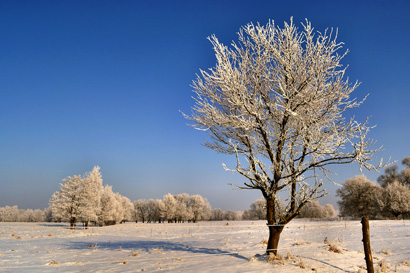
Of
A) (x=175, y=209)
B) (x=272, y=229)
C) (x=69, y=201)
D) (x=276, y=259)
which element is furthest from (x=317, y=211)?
(x=276, y=259)

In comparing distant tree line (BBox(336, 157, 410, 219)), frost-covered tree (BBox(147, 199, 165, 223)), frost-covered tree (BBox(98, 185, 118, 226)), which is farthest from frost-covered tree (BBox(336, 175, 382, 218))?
frost-covered tree (BBox(147, 199, 165, 223))

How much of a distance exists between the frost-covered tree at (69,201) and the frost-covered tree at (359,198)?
56.0m

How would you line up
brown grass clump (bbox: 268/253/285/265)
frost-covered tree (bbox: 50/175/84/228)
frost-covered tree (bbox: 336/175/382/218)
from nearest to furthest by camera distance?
brown grass clump (bbox: 268/253/285/265)
frost-covered tree (bbox: 50/175/84/228)
frost-covered tree (bbox: 336/175/382/218)

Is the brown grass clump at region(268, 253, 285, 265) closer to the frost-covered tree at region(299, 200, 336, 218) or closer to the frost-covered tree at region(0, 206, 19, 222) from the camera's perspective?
the frost-covered tree at region(299, 200, 336, 218)

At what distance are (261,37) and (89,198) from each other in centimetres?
4157

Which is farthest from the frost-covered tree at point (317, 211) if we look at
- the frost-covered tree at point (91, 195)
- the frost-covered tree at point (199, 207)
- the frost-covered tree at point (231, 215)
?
the frost-covered tree at point (91, 195)

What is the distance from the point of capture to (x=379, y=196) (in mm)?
56375

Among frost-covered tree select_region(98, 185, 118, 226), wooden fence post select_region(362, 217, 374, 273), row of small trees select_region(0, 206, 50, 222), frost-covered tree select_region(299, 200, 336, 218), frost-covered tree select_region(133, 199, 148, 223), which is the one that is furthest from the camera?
frost-covered tree select_region(133, 199, 148, 223)

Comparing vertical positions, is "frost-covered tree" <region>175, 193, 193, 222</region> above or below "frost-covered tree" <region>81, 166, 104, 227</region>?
below

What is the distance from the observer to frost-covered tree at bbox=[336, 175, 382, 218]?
59.5 metres

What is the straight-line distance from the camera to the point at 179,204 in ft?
340

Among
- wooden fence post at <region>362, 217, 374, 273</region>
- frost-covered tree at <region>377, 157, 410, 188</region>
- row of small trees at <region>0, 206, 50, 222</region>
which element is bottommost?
row of small trees at <region>0, 206, 50, 222</region>

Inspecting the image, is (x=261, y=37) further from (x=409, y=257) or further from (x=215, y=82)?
(x=409, y=257)

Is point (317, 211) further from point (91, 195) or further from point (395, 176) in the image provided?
point (91, 195)
